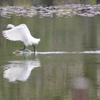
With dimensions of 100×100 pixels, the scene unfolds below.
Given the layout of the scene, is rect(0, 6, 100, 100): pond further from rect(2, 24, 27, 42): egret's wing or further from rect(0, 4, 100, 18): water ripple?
rect(0, 4, 100, 18): water ripple

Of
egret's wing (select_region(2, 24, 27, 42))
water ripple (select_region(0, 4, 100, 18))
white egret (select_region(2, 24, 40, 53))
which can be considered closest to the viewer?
white egret (select_region(2, 24, 40, 53))

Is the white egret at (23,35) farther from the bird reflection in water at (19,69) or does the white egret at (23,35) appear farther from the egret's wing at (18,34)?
the bird reflection in water at (19,69)

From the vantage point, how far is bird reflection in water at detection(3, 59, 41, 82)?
31.4 ft

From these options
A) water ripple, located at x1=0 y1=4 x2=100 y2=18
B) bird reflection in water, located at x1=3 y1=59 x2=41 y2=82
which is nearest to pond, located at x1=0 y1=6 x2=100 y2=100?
bird reflection in water, located at x1=3 y1=59 x2=41 y2=82

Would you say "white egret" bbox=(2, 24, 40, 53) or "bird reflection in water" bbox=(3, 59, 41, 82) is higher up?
"white egret" bbox=(2, 24, 40, 53)

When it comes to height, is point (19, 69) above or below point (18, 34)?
below

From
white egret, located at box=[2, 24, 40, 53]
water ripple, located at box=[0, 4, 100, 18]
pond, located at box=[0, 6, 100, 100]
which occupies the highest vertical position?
white egret, located at box=[2, 24, 40, 53]

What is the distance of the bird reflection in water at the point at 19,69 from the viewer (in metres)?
9.57

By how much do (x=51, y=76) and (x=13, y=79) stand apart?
0.81 meters

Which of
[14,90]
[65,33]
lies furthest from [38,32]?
[14,90]

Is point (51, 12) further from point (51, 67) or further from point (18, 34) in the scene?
point (51, 67)

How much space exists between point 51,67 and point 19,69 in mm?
774

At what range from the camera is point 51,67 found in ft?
34.9

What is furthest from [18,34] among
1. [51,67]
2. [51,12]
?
[51,12]
